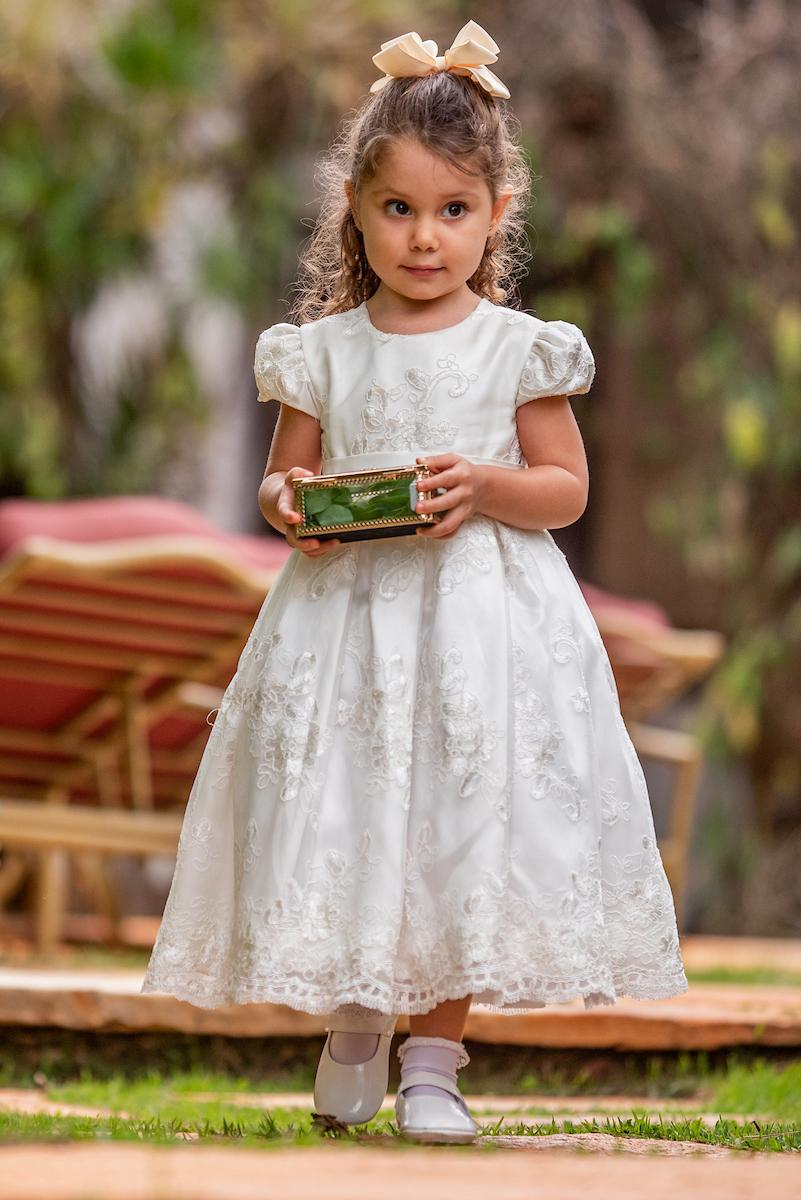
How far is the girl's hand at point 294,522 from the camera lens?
2.21 metres

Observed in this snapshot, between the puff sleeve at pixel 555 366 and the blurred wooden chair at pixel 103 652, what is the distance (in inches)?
88.2

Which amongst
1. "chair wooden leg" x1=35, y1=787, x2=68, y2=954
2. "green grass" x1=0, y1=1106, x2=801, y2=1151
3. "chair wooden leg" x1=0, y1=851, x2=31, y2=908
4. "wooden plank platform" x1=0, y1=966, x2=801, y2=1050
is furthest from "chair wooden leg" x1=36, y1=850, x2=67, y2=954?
"green grass" x1=0, y1=1106, x2=801, y2=1151

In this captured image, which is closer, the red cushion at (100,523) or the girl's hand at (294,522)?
the girl's hand at (294,522)

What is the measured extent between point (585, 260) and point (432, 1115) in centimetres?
723

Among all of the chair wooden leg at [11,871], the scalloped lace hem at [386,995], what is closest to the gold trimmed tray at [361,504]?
the scalloped lace hem at [386,995]

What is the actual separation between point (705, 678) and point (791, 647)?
0.61 metres

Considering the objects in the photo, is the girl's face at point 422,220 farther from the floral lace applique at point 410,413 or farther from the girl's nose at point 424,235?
the floral lace applique at point 410,413

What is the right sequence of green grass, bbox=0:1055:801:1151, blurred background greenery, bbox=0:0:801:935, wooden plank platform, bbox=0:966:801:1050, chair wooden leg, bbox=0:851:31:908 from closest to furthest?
green grass, bbox=0:1055:801:1151 < wooden plank platform, bbox=0:966:801:1050 < chair wooden leg, bbox=0:851:31:908 < blurred background greenery, bbox=0:0:801:935

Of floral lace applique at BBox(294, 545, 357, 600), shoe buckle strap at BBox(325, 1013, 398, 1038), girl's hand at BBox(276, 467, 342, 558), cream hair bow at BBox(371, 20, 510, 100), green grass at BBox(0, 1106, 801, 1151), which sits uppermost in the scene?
cream hair bow at BBox(371, 20, 510, 100)

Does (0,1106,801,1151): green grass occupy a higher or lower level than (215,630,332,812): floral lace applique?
lower

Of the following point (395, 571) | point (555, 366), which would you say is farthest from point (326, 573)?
point (555, 366)

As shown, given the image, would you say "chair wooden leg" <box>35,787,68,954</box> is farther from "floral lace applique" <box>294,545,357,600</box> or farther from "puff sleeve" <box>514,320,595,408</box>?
"puff sleeve" <box>514,320,595,408</box>

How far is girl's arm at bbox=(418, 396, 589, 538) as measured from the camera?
2.17 metres

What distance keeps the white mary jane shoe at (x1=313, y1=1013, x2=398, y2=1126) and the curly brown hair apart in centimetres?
106
